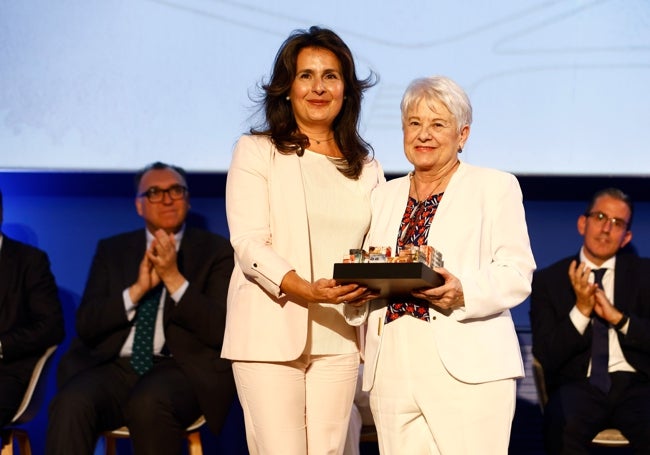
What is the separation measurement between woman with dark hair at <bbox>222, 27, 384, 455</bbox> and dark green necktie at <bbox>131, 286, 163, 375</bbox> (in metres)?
1.47

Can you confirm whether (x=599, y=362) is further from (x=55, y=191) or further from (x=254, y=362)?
(x=55, y=191)

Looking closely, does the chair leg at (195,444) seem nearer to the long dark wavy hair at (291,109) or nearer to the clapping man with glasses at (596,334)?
the clapping man with glasses at (596,334)

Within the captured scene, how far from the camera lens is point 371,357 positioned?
2.66 m

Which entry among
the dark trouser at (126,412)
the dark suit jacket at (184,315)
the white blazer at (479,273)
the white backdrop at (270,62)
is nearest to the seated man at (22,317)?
the dark suit jacket at (184,315)

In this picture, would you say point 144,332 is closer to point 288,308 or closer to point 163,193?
point 163,193

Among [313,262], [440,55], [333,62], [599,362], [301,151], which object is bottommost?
[599,362]

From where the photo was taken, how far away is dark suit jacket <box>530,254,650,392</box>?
423cm

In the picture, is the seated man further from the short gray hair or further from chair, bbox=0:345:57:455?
the short gray hair

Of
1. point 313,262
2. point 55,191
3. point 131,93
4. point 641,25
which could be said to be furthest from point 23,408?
point 641,25

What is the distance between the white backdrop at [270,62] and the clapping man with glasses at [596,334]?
0.37m

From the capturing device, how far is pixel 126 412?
404 centimetres

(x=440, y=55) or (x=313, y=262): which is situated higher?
(x=440, y=55)

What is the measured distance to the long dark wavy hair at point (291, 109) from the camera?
9.86ft

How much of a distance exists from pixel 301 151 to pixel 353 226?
0.93 feet
